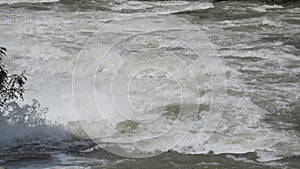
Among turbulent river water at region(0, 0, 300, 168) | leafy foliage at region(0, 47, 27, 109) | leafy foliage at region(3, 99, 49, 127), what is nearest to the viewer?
leafy foliage at region(0, 47, 27, 109)

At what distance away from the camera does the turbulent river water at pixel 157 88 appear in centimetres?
715

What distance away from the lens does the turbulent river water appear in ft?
23.5

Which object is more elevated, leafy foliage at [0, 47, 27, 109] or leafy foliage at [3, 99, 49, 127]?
leafy foliage at [0, 47, 27, 109]

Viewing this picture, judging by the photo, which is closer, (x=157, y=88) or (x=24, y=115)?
(x=24, y=115)

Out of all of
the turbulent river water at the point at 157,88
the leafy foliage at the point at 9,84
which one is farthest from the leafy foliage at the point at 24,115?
the leafy foliage at the point at 9,84

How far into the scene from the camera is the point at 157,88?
940cm

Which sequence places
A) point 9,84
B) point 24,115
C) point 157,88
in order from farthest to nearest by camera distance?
point 157,88
point 24,115
point 9,84

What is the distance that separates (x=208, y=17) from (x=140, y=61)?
4.90 metres

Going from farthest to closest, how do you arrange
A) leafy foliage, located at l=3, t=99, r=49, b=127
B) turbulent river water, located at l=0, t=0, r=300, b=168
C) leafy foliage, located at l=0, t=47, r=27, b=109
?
leafy foliage, located at l=3, t=99, r=49, b=127 < turbulent river water, located at l=0, t=0, r=300, b=168 < leafy foliage, located at l=0, t=47, r=27, b=109

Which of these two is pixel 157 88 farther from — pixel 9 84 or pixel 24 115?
pixel 9 84

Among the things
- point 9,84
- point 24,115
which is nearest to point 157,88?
point 24,115

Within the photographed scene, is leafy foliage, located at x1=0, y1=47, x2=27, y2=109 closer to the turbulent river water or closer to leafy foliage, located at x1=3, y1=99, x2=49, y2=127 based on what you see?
leafy foliage, located at x1=3, y1=99, x2=49, y2=127

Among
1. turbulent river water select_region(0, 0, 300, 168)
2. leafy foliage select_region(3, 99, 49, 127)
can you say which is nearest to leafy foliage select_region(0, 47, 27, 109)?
leafy foliage select_region(3, 99, 49, 127)

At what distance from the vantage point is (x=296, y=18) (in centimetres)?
1473
